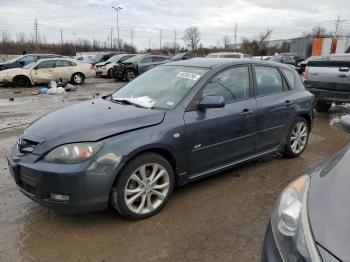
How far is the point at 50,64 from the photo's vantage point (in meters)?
17.3

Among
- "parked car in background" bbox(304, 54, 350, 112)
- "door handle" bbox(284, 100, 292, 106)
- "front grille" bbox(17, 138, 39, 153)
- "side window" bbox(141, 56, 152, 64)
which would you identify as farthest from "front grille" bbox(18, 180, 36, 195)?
"side window" bbox(141, 56, 152, 64)

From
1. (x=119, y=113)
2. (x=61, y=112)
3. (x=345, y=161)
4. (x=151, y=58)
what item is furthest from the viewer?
(x=151, y=58)

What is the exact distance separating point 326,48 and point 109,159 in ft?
136

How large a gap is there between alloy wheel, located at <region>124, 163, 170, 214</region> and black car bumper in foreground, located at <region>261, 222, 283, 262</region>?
1638mm

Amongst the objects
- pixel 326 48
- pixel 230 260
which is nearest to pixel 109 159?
pixel 230 260

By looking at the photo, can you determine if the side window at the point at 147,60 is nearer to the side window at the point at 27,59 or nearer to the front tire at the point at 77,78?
the front tire at the point at 77,78

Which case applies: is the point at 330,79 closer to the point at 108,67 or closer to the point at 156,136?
the point at 156,136

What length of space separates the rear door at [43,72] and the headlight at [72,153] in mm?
15157

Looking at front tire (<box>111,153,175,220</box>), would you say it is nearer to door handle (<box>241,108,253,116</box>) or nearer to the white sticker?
the white sticker

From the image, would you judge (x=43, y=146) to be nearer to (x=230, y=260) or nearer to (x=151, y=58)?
(x=230, y=260)

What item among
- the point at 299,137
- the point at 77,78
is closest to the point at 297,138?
the point at 299,137

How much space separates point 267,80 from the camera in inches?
194

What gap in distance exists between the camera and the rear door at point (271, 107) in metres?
4.67

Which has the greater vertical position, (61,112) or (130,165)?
(61,112)
